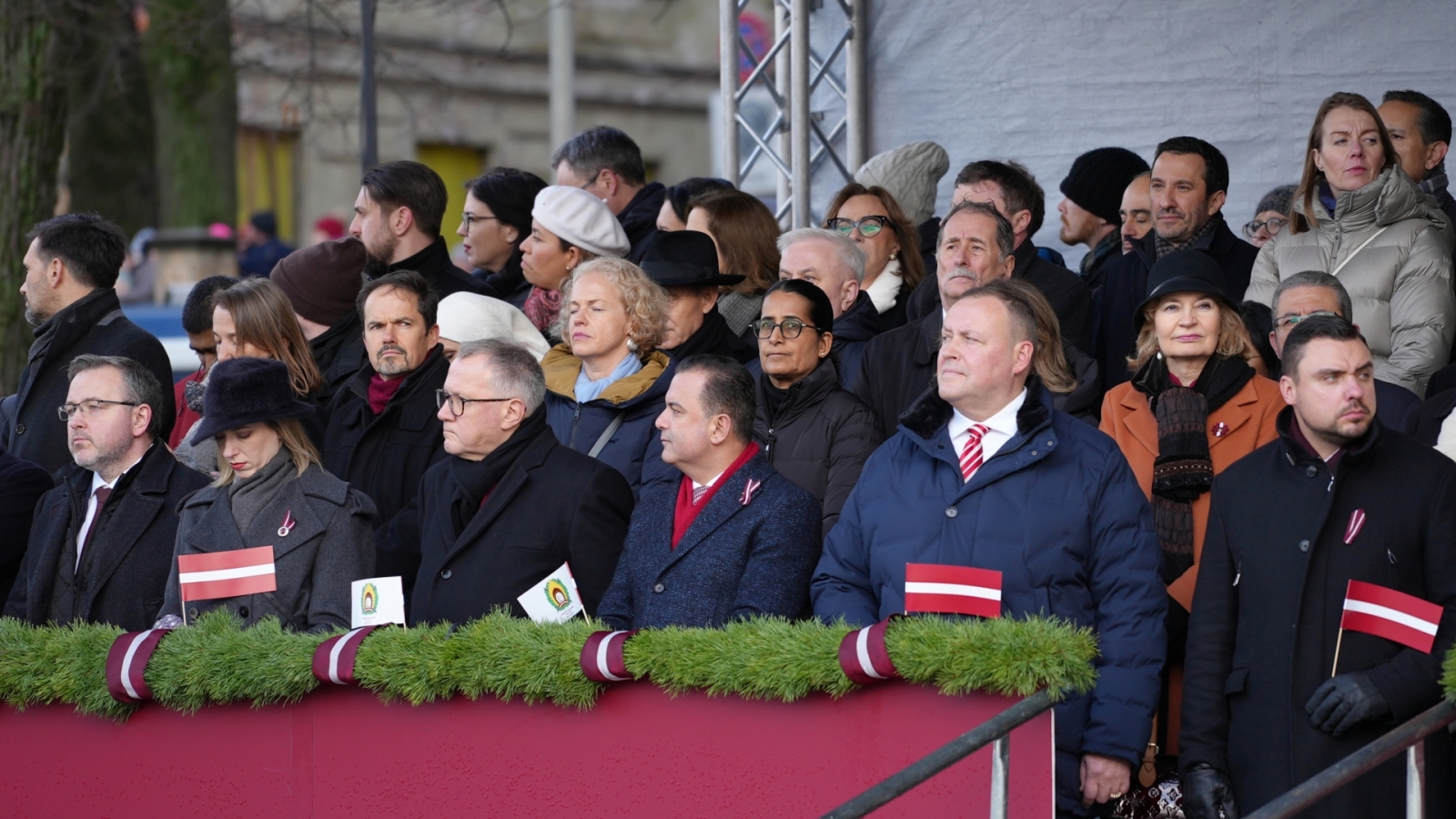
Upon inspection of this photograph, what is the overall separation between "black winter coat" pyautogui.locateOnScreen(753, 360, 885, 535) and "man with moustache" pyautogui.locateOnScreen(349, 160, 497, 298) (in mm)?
2282

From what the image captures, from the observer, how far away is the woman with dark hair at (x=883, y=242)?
7.31m

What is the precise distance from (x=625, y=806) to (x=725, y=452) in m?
1.23

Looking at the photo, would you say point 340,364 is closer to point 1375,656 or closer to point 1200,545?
point 1200,545

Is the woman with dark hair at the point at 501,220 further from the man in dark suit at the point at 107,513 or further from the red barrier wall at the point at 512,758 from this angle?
the red barrier wall at the point at 512,758

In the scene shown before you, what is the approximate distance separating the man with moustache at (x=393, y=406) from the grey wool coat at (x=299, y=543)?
0.72 metres

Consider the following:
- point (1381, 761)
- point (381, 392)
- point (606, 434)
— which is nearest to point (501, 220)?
point (381, 392)

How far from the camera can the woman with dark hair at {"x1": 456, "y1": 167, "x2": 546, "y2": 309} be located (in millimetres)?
8211

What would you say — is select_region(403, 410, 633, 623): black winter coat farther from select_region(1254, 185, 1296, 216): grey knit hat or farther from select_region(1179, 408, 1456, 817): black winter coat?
select_region(1254, 185, 1296, 216): grey knit hat

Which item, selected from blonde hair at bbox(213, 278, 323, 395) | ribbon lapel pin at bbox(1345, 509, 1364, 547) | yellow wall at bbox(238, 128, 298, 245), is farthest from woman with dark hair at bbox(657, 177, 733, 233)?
yellow wall at bbox(238, 128, 298, 245)

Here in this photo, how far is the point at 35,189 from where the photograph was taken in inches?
384

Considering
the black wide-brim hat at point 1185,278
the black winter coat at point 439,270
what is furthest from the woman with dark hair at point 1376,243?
the black winter coat at point 439,270

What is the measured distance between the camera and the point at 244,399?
18.1ft

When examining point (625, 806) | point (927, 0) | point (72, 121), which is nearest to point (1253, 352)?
point (625, 806)

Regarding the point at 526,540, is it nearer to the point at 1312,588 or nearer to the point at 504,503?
the point at 504,503
